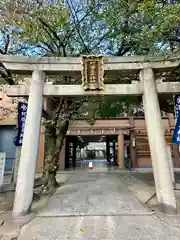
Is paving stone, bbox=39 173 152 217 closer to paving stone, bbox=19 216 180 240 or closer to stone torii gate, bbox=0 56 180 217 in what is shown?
paving stone, bbox=19 216 180 240

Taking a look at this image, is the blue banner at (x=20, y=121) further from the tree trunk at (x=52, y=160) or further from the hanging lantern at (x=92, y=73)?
the hanging lantern at (x=92, y=73)

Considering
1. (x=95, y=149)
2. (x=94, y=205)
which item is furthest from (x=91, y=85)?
(x=95, y=149)

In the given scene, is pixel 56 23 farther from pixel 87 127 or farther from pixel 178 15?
pixel 87 127

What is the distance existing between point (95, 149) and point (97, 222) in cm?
3165

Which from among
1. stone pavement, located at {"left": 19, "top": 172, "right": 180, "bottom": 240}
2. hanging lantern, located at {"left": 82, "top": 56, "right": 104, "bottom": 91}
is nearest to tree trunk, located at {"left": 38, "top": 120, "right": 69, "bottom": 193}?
stone pavement, located at {"left": 19, "top": 172, "right": 180, "bottom": 240}

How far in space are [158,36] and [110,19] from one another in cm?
174

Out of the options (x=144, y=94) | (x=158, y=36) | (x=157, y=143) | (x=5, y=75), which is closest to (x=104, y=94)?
(x=144, y=94)

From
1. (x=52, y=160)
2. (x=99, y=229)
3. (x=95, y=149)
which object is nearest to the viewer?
(x=99, y=229)

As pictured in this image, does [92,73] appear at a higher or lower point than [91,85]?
higher

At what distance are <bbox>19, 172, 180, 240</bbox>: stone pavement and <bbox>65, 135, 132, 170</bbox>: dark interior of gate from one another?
31.9 feet

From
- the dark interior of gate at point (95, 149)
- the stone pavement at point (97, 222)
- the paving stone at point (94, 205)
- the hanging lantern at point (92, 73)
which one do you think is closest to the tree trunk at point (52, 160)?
the paving stone at point (94, 205)

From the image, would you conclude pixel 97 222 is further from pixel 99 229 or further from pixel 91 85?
pixel 91 85

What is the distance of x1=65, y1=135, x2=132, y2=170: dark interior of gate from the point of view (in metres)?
15.9

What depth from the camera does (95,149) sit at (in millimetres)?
35062
